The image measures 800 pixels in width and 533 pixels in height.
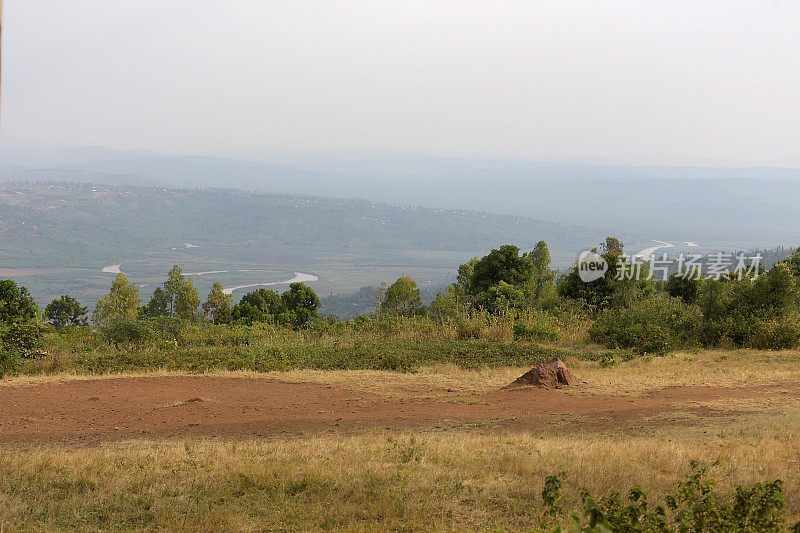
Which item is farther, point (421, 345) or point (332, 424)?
point (421, 345)

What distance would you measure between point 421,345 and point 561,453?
801cm

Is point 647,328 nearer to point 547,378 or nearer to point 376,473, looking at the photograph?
point 547,378

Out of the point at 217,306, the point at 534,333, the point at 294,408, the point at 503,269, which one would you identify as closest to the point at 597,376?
the point at 534,333

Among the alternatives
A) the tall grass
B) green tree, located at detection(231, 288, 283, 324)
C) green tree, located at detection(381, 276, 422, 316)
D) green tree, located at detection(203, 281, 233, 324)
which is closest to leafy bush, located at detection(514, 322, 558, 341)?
the tall grass

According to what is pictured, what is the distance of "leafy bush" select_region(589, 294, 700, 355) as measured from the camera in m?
14.1

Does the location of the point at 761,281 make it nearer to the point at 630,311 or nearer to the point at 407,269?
the point at 630,311

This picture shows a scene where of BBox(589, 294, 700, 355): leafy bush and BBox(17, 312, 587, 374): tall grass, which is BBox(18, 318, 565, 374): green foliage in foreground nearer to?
BBox(17, 312, 587, 374): tall grass

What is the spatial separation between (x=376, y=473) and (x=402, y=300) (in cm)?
1949

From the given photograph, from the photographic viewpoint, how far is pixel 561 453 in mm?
6184

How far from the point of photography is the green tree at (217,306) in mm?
30422

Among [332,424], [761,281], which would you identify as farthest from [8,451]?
[761,281]

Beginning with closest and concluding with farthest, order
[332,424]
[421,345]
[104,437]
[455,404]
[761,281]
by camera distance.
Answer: [104,437] < [332,424] < [455,404] < [421,345] < [761,281]

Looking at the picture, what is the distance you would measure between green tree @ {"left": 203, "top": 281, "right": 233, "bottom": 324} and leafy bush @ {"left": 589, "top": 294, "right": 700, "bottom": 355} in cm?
1974

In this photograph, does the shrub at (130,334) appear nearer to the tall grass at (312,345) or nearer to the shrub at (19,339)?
the tall grass at (312,345)
